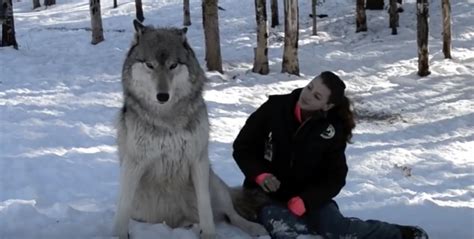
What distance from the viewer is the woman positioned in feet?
14.6

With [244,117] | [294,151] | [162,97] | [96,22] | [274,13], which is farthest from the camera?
[274,13]

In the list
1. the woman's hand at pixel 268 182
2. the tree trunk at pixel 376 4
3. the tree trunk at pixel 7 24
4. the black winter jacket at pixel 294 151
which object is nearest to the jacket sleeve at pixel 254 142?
the black winter jacket at pixel 294 151

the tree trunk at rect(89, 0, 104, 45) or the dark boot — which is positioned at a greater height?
the tree trunk at rect(89, 0, 104, 45)

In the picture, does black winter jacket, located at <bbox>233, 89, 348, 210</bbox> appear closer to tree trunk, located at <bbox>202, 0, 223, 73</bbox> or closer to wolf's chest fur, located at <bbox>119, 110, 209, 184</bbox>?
wolf's chest fur, located at <bbox>119, 110, 209, 184</bbox>

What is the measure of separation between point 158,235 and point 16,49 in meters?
12.6

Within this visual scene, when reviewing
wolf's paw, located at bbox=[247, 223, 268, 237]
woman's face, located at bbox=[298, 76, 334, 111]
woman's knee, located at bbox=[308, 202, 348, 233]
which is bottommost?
wolf's paw, located at bbox=[247, 223, 268, 237]

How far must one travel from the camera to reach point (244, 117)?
11.0 m

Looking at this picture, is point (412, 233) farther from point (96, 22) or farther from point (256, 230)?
point (96, 22)

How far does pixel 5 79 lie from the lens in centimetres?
1230

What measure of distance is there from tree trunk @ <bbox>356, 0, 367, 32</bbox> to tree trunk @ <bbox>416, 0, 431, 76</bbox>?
497 centimetres

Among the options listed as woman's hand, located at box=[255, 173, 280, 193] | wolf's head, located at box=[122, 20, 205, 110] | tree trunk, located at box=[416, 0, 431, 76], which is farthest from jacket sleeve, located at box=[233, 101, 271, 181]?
tree trunk, located at box=[416, 0, 431, 76]

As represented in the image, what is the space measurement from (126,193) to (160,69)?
105cm

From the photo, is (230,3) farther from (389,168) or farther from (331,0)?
(389,168)

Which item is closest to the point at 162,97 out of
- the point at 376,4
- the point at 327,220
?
the point at 327,220
